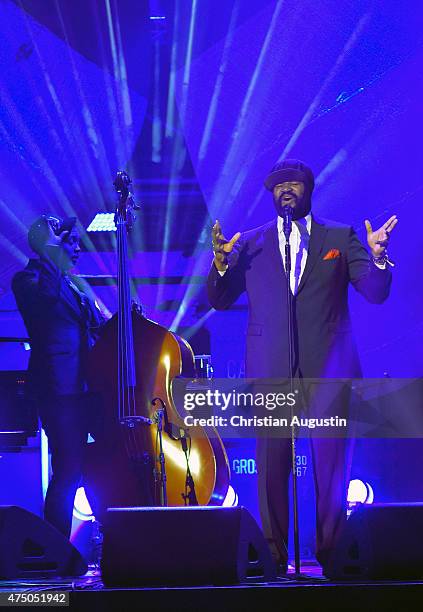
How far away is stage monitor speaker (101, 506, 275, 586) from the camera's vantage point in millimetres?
2918

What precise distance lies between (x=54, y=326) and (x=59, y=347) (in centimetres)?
12

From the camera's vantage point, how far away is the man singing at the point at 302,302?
3785 millimetres

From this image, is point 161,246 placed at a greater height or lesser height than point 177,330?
greater

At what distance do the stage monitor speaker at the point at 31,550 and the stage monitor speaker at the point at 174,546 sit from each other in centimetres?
39

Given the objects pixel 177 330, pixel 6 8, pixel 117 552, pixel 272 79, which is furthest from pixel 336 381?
pixel 6 8

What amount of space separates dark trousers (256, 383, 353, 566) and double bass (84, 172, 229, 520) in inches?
8.0

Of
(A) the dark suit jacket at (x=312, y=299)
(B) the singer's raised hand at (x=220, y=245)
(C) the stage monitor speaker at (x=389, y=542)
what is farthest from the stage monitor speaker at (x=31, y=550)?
(B) the singer's raised hand at (x=220, y=245)

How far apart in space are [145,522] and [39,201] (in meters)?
2.54

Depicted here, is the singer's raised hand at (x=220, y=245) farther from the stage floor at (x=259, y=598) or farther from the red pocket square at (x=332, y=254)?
the stage floor at (x=259, y=598)

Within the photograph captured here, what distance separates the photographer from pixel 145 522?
299cm

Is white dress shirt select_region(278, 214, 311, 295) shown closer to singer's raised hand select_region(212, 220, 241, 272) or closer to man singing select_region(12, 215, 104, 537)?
singer's raised hand select_region(212, 220, 241, 272)

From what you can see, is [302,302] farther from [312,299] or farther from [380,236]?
[380,236]

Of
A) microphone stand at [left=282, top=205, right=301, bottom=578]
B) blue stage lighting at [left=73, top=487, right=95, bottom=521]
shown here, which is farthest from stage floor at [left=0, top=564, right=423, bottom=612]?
blue stage lighting at [left=73, top=487, right=95, bottom=521]

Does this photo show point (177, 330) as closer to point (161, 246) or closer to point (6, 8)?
point (161, 246)
